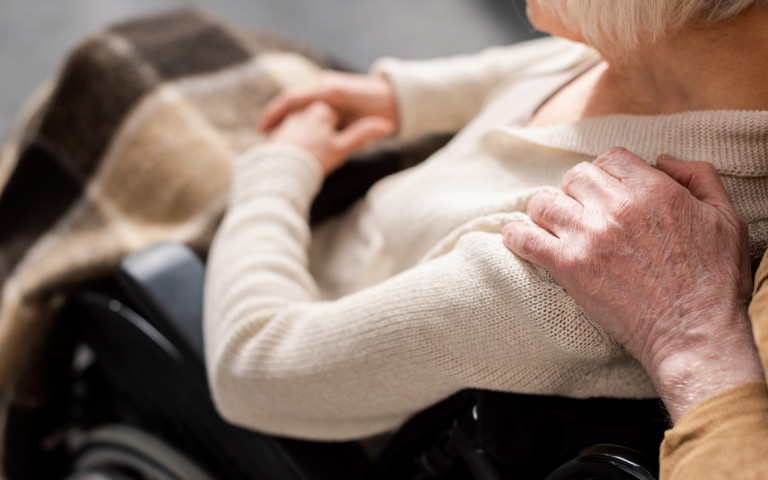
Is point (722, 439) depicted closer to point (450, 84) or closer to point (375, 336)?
point (375, 336)

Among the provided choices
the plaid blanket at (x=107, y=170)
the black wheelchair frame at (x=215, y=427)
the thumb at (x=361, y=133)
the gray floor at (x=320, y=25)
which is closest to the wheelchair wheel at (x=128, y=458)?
the black wheelchair frame at (x=215, y=427)

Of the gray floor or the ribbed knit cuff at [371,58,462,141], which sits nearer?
the ribbed knit cuff at [371,58,462,141]

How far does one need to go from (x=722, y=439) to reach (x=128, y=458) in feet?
2.47

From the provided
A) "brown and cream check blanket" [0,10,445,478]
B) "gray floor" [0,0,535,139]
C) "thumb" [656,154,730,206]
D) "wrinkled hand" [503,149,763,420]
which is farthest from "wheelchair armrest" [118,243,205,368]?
"gray floor" [0,0,535,139]

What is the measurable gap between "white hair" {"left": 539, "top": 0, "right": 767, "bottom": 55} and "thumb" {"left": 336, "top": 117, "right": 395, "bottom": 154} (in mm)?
406

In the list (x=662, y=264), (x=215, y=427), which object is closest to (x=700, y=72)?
(x=662, y=264)

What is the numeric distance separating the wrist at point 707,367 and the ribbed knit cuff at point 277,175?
0.47m

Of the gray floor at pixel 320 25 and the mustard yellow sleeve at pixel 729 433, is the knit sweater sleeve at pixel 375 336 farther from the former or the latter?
the gray floor at pixel 320 25

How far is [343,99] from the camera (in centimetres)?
95

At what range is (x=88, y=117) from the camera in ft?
3.13

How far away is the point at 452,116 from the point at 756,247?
59 cm

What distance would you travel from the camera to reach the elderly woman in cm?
49

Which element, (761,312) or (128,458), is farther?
(128,458)

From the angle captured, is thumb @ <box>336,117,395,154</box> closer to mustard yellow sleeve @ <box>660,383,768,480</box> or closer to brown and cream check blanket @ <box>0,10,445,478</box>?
brown and cream check blanket @ <box>0,10,445,478</box>
